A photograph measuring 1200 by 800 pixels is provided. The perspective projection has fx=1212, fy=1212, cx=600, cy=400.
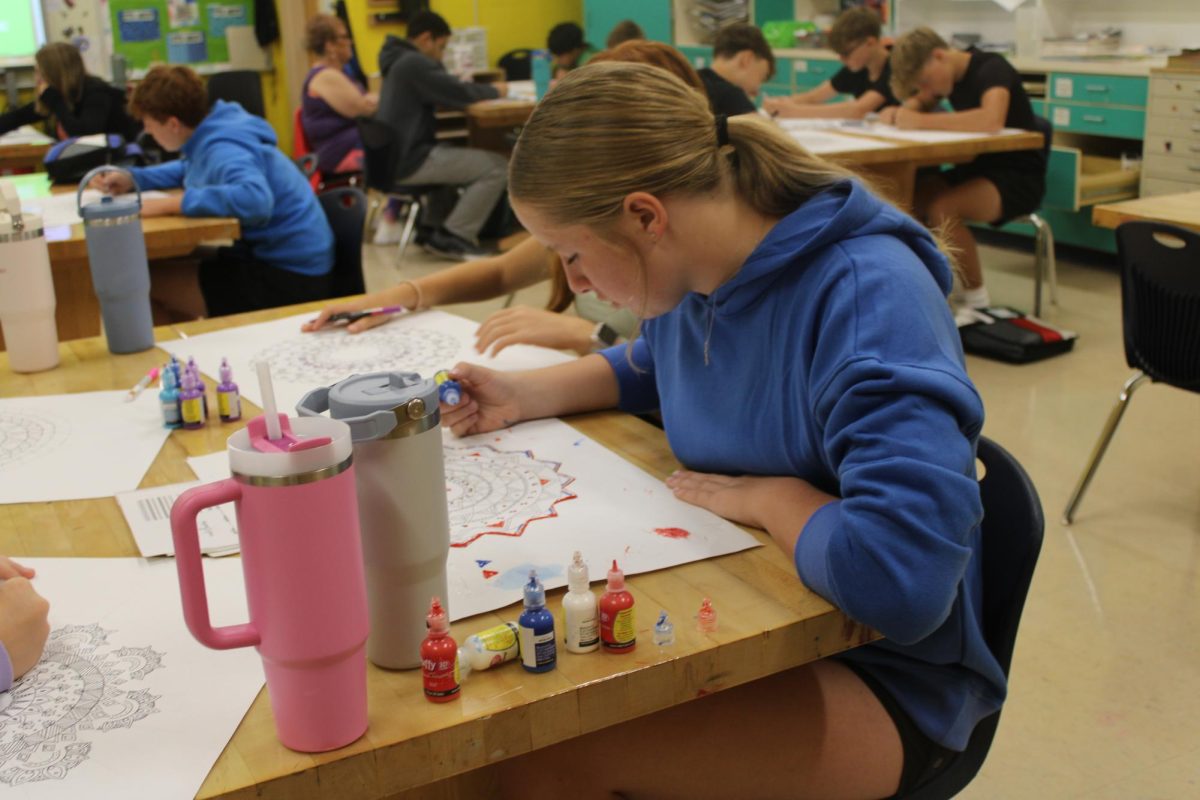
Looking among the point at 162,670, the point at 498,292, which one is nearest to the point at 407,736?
the point at 162,670

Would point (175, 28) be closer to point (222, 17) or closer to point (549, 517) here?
point (222, 17)

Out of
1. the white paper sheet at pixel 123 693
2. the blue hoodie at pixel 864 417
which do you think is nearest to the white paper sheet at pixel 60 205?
the white paper sheet at pixel 123 693

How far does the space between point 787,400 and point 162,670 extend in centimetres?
64

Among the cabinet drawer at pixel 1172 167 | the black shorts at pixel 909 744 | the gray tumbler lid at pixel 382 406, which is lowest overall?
the black shorts at pixel 909 744

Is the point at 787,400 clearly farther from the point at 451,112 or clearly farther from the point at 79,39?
the point at 79,39

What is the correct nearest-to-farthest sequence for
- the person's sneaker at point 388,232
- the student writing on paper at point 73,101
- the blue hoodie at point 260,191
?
1. the blue hoodie at point 260,191
2. the student writing on paper at point 73,101
3. the person's sneaker at point 388,232

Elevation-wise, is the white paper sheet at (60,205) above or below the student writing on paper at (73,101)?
below

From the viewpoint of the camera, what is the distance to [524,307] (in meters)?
1.92

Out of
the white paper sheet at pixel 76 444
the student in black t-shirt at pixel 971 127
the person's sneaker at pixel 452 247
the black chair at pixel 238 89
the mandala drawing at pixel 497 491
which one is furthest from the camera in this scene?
the black chair at pixel 238 89

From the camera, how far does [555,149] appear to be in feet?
3.85

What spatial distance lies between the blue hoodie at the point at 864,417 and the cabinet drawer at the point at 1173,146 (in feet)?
13.2

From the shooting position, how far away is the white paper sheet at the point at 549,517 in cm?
116

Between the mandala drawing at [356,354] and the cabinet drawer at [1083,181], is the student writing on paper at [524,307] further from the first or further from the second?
the cabinet drawer at [1083,181]

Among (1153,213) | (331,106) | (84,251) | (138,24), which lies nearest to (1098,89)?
(1153,213)
